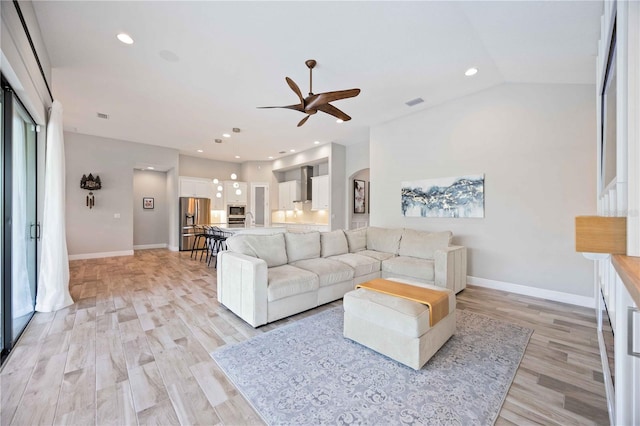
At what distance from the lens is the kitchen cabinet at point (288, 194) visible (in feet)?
29.4

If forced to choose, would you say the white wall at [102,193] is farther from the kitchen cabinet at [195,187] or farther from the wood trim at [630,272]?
the wood trim at [630,272]

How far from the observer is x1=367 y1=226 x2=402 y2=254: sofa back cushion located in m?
4.69

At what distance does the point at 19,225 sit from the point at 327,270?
3.41 m

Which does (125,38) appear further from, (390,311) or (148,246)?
(148,246)

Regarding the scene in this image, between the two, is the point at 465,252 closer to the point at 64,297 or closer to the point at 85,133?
the point at 64,297

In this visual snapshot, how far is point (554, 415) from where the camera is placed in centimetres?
162

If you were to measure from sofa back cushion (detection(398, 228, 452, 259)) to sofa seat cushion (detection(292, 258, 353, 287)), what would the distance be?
1.33 m

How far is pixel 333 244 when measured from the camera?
4.39m

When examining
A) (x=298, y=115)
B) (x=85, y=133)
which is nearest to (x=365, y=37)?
(x=298, y=115)

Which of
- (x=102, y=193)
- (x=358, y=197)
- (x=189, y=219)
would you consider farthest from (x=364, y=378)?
(x=102, y=193)

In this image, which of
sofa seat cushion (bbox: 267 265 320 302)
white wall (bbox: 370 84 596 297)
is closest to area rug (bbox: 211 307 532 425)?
sofa seat cushion (bbox: 267 265 320 302)

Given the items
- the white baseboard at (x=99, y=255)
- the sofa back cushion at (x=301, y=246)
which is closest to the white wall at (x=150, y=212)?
the white baseboard at (x=99, y=255)

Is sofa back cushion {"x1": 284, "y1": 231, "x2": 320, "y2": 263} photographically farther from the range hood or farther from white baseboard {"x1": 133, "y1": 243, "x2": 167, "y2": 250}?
white baseboard {"x1": 133, "y1": 243, "x2": 167, "y2": 250}

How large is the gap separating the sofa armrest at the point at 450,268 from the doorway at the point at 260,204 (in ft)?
22.5
